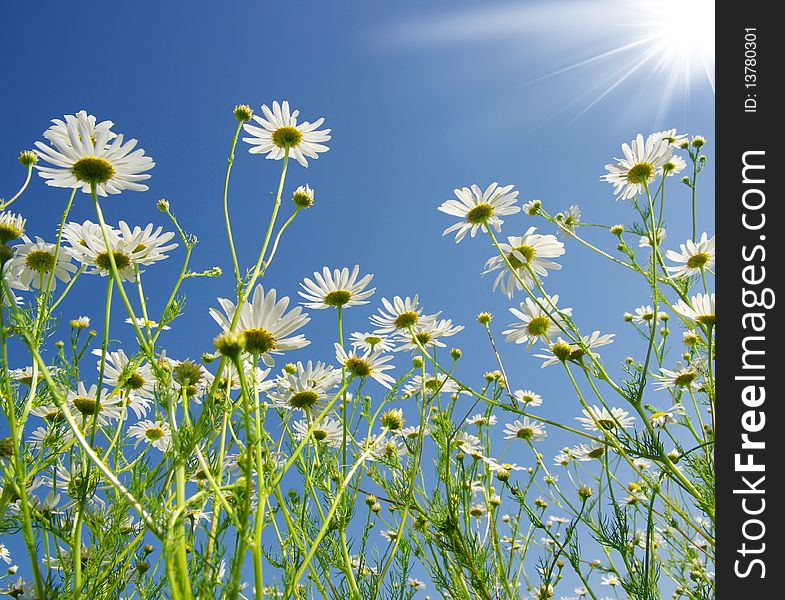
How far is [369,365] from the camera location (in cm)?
176

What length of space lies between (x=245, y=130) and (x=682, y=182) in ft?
5.59

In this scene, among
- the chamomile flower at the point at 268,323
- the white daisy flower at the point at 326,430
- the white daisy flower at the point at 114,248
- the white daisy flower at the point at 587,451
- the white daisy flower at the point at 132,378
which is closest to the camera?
the chamomile flower at the point at 268,323

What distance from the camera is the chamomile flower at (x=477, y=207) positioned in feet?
7.14

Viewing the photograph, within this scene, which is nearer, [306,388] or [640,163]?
[306,388]

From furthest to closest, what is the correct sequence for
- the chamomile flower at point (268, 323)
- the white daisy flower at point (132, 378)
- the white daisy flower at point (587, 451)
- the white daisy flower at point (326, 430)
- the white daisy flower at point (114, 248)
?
1. the white daisy flower at point (587, 451)
2. the white daisy flower at point (326, 430)
3. the white daisy flower at point (132, 378)
4. the white daisy flower at point (114, 248)
5. the chamomile flower at point (268, 323)

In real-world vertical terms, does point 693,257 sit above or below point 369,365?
above

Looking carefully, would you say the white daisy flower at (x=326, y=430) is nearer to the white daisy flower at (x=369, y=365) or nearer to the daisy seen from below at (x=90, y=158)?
the white daisy flower at (x=369, y=365)

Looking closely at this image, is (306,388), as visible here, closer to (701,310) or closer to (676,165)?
(701,310)

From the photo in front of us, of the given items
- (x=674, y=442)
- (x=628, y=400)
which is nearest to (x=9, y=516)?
(x=628, y=400)

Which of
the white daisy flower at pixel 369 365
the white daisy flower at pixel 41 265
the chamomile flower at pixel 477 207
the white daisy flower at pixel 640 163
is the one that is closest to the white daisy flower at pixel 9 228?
the white daisy flower at pixel 41 265

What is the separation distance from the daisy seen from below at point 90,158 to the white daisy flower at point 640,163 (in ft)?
6.08

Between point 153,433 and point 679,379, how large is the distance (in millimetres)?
2127
